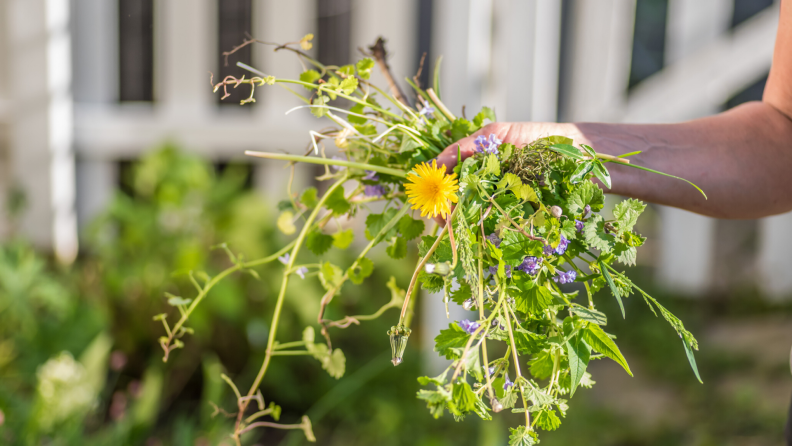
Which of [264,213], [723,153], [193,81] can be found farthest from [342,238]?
[193,81]

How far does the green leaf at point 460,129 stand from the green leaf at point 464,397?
336 millimetres

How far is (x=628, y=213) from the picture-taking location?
596 mm

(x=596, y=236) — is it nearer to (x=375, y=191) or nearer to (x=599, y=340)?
(x=599, y=340)

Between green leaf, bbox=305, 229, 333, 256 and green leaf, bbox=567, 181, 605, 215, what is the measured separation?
39cm

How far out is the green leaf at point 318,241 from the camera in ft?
2.77

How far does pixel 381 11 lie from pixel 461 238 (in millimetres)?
2770

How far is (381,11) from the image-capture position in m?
3.07

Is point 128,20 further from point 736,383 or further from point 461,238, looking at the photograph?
point 736,383

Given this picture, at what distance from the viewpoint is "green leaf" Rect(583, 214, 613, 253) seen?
0.59 m

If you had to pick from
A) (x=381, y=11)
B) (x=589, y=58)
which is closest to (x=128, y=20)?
(x=381, y=11)

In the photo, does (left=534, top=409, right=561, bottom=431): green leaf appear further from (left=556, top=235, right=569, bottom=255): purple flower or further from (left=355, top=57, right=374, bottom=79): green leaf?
(left=355, top=57, right=374, bottom=79): green leaf

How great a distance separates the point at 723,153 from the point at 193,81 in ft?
9.21

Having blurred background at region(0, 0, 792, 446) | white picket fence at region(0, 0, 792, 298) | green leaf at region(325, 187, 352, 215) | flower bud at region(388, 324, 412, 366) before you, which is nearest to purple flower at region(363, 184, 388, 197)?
green leaf at region(325, 187, 352, 215)

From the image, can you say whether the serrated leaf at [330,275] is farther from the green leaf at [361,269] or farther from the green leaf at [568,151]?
the green leaf at [568,151]
